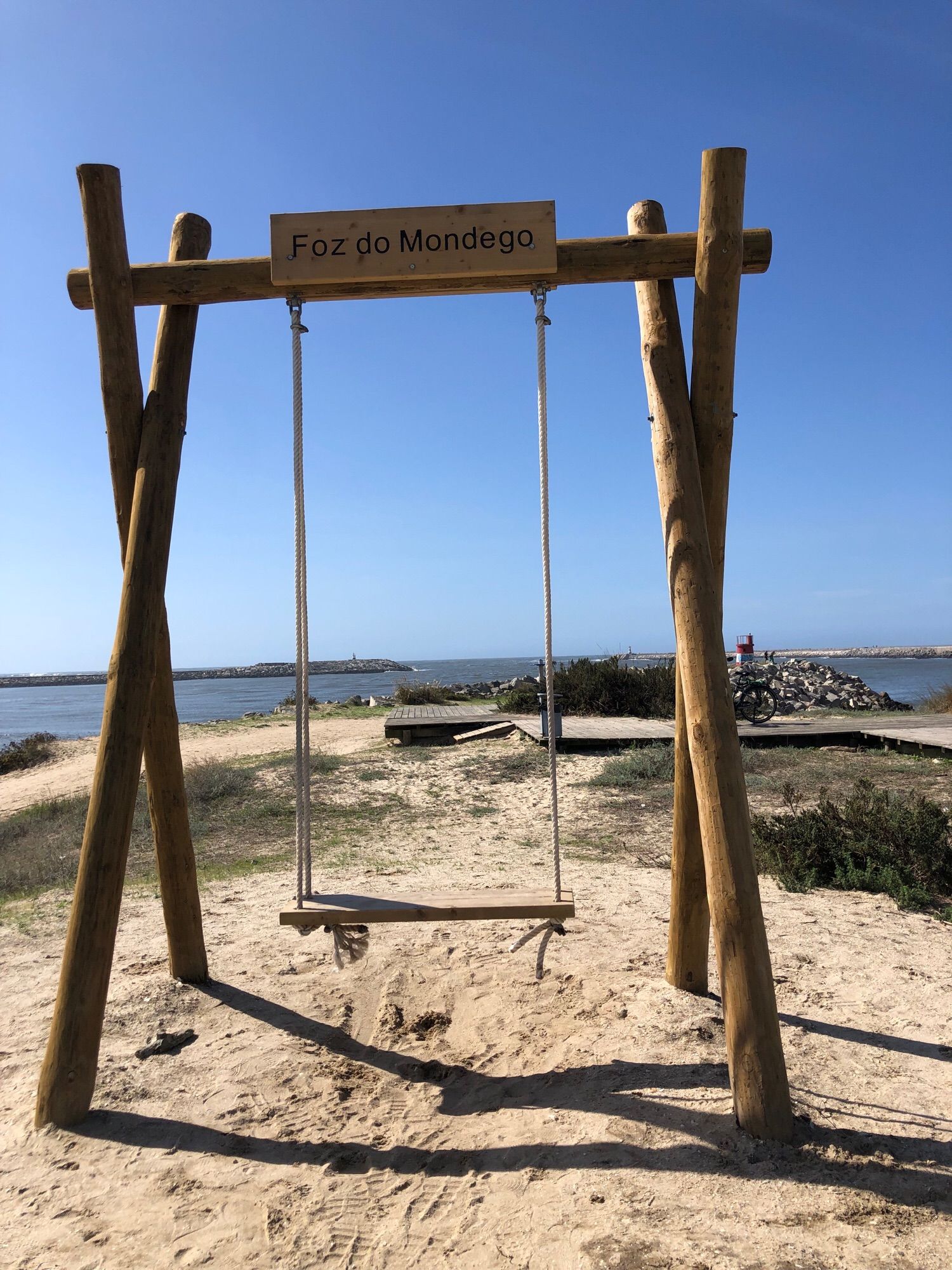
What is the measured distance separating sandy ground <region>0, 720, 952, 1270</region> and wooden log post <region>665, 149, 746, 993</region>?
2.34 feet

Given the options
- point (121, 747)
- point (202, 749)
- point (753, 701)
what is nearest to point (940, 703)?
point (753, 701)

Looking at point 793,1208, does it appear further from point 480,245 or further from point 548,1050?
point 480,245

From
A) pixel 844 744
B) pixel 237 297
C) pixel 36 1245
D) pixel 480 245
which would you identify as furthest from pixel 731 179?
pixel 844 744

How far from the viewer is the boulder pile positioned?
1656cm

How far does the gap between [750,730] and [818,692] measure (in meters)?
7.67

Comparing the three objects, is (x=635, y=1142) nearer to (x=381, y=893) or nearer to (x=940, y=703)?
(x=381, y=893)

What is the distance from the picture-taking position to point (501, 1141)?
2547 mm

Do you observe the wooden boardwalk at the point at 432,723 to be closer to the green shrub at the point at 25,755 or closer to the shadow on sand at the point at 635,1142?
the green shrub at the point at 25,755

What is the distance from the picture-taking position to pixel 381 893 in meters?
3.31

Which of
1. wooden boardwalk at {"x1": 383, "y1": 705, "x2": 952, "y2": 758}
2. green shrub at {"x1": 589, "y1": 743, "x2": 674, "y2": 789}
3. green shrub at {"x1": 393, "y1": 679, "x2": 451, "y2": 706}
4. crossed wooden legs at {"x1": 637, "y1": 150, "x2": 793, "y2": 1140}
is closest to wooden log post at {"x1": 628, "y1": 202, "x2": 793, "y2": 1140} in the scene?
crossed wooden legs at {"x1": 637, "y1": 150, "x2": 793, "y2": 1140}

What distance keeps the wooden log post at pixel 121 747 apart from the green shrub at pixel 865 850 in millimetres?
3795

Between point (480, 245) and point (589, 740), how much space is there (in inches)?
312

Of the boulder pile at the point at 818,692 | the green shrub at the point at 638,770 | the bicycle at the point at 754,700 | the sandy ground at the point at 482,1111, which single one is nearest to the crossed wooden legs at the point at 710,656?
the sandy ground at the point at 482,1111

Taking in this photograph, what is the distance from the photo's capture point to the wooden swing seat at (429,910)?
9.75ft
